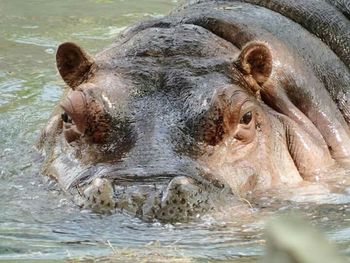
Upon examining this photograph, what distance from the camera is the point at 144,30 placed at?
462 cm

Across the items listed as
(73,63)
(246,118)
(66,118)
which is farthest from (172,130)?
(73,63)

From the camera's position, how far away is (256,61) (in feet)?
13.3

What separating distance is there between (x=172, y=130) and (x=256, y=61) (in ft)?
2.82

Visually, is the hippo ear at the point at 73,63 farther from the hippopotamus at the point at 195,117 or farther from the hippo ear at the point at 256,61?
the hippo ear at the point at 256,61

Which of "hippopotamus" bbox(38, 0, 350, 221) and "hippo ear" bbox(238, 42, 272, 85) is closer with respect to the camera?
"hippopotamus" bbox(38, 0, 350, 221)

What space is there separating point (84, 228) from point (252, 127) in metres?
1.36

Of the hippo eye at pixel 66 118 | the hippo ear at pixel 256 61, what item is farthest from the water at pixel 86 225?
the hippo ear at pixel 256 61

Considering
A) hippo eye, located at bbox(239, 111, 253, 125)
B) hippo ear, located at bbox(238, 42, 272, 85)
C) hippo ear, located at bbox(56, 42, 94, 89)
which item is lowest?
hippo eye, located at bbox(239, 111, 253, 125)

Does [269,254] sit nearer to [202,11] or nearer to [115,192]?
[115,192]

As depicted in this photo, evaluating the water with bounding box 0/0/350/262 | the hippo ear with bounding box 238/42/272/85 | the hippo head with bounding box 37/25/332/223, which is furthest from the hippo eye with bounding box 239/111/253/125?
the water with bounding box 0/0/350/262

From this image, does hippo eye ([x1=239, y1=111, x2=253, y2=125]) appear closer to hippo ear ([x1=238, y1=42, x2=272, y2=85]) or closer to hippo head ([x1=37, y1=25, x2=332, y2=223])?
hippo head ([x1=37, y1=25, x2=332, y2=223])

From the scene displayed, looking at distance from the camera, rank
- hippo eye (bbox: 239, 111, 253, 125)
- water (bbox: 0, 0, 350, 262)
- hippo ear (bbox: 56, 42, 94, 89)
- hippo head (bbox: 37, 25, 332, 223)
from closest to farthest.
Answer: water (bbox: 0, 0, 350, 262) < hippo head (bbox: 37, 25, 332, 223) < hippo eye (bbox: 239, 111, 253, 125) < hippo ear (bbox: 56, 42, 94, 89)

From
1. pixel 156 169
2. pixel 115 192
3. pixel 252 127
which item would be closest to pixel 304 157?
pixel 252 127

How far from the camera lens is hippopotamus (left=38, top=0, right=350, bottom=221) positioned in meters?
3.08
